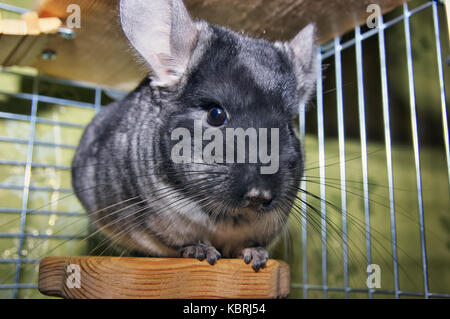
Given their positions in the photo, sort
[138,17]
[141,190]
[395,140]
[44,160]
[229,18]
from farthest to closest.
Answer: [395,140] → [44,160] → [229,18] → [141,190] → [138,17]

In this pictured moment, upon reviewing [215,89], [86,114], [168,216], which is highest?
[86,114]

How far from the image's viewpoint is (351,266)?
227 cm

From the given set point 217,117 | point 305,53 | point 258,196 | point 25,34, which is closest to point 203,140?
point 217,117

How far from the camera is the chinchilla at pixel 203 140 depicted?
118cm

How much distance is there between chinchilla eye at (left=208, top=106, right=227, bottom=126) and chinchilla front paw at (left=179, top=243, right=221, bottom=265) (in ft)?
1.16

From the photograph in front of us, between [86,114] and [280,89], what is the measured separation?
52.9 inches

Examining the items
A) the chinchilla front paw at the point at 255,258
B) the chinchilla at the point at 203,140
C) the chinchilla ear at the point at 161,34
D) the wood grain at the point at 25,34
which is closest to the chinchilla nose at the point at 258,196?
the chinchilla at the point at 203,140

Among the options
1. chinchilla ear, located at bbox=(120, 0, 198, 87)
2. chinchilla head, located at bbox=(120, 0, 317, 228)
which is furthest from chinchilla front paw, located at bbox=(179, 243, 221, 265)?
chinchilla ear, located at bbox=(120, 0, 198, 87)

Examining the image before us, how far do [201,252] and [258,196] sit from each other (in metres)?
0.26

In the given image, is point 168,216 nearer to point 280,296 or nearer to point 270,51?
point 280,296

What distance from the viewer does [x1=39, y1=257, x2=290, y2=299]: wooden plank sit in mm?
1117

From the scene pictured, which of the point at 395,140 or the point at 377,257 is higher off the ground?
the point at 395,140

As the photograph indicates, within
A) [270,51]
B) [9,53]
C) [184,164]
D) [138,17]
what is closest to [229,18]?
[270,51]

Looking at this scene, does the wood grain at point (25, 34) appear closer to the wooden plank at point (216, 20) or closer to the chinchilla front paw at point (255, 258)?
the wooden plank at point (216, 20)
